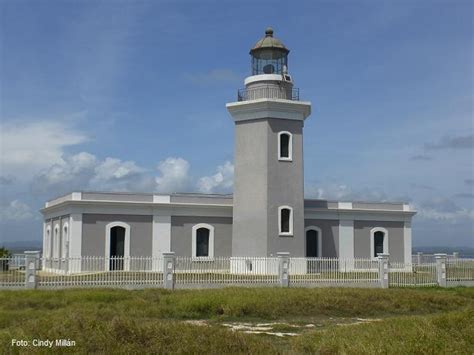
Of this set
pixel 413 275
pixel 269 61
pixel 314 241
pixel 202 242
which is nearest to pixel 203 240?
pixel 202 242

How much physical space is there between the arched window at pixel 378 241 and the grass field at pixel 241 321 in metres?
10.2

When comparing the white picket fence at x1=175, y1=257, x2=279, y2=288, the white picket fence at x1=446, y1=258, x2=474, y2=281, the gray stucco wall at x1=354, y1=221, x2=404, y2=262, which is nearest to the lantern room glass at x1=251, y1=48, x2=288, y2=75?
the white picket fence at x1=175, y1=257, x2=279, y2=288

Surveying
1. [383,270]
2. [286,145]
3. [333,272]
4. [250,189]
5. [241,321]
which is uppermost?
[286,145]

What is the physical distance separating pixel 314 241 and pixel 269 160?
5562 mm

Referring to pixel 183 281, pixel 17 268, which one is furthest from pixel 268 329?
pixel 17 268

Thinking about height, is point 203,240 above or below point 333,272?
above

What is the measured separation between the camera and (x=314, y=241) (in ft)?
91.7

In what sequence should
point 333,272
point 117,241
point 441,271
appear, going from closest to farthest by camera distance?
point 333,272 < point 441,271 < point 117,241

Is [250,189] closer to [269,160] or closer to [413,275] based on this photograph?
[269,160]

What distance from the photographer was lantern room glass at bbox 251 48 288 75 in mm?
25266

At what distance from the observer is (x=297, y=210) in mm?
24625

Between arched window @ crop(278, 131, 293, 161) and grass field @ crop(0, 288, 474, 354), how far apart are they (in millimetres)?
8764

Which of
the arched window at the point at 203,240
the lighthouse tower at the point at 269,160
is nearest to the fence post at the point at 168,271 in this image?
the lighthouse tower at the point at 269,160

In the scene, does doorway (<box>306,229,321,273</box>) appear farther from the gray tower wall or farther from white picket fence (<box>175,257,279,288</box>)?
white picket fence (<box>175,257,279,288</box>)
